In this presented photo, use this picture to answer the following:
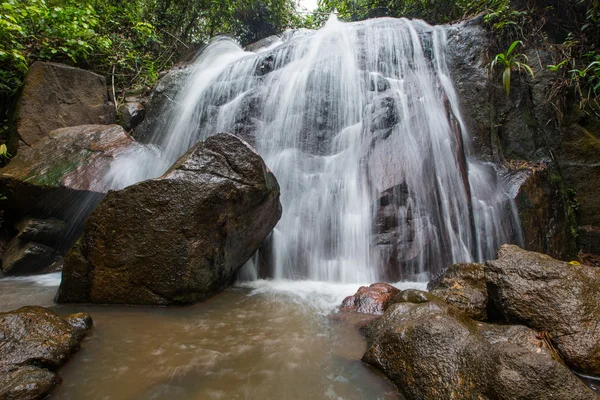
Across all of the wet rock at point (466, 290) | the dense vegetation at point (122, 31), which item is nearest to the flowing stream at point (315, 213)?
the wet rock at point (466, 290)

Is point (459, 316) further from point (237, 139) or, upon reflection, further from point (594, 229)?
point (594, 229)

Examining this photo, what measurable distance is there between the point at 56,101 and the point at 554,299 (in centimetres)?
873

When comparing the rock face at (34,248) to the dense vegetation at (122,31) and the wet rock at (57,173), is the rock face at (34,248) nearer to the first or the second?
the wet rock at (57,173)

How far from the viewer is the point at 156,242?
3248 mm

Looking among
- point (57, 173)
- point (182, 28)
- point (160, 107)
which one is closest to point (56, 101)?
point (160, 107)

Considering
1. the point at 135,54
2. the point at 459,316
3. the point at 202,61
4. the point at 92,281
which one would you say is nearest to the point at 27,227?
the point at 92,281

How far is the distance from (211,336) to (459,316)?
2104mm

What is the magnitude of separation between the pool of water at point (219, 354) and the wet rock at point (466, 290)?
1.08 m

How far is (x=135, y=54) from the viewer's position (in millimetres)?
9094

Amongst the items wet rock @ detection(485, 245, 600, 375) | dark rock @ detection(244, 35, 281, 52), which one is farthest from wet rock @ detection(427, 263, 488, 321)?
dark rock @ detection(244, 35, 281, 52)

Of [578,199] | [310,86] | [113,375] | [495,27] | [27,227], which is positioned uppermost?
[495,27]

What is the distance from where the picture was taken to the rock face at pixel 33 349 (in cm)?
177

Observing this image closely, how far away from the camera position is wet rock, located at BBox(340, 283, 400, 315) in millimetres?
3271

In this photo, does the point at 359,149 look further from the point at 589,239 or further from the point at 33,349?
the point at 33,349
